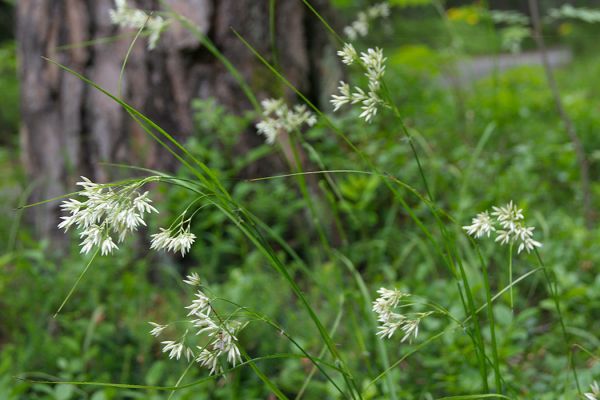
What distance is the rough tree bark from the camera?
9.50 ft

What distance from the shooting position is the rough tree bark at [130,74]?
9.50 ft

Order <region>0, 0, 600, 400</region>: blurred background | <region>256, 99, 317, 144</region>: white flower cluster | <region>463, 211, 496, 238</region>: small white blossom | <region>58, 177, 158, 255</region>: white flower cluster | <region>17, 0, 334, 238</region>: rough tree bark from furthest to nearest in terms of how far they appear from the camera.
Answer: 1. <region>17, 0, 334, 238</region>: rough tree bark
2. <region>0, 0, 600, 400</region>: blurred background
3. <region>256, 99, 317, 144</region>: white flower cluster
4. <region>463, 211, 496, 238</region>: small white blossom
5. <region>58, 177, 158, 255</region>: white flower cluster

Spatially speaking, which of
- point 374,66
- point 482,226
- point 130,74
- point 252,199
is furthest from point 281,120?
point 130,74

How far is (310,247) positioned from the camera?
276 cm

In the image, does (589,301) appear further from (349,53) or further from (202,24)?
(202,24)

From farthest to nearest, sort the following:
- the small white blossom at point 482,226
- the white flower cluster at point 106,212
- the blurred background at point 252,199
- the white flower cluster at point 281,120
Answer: the blurred background at point 252,199
the white flower cluster at point 281,120
the small white blossom at point 482,226
the white flower cluster at point 106,212

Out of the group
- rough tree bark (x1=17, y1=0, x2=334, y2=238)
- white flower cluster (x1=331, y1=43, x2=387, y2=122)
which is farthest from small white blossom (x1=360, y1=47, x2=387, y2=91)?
rough tree bark (x1=17, y1=0, x2=334, y2=238)

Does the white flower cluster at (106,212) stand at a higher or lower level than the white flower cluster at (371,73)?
lower

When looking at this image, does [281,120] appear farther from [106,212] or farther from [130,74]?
[130,74]

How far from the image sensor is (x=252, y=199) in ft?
9.29

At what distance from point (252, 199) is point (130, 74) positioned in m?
0.80

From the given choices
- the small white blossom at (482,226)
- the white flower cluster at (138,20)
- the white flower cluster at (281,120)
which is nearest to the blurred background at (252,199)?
the white flower cluster at (138,20)

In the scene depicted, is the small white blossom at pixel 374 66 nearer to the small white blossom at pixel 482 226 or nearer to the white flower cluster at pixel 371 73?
the white flower cluster at pixel 371 73

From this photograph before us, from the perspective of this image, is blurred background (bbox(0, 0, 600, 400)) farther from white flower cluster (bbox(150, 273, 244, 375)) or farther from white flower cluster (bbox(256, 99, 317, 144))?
white flower cluster (bbox(150, 273, 244, 375))
